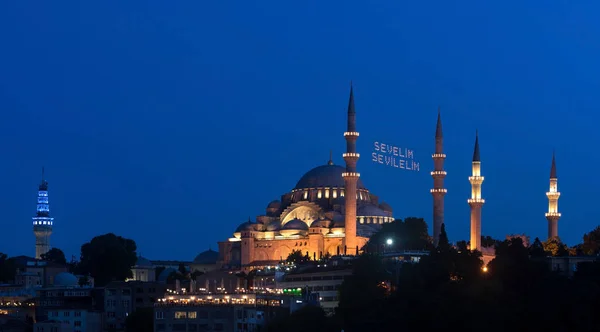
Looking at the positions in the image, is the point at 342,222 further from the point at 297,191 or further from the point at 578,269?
the point at 578,269

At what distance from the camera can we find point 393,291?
70.1 m

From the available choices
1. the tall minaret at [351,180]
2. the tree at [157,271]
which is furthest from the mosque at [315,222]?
the tree at [157,271]

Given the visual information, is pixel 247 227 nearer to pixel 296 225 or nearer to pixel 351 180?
pixel 296 225

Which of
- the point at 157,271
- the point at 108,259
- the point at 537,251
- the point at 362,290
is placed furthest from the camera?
the point at 157,271

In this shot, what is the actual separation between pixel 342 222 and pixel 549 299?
33.6 meters

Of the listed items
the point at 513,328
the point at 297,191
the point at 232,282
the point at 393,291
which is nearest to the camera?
the point at 513,328

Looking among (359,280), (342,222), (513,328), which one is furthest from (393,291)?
(342,222)

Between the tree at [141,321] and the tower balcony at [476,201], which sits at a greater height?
the tower balcony at [476,201]

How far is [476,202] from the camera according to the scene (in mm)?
83625

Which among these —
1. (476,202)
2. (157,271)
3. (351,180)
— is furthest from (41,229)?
(476,202)

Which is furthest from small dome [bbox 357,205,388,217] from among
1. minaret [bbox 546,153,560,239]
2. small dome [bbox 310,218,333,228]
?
minaret [bbox 546,153,560,239]

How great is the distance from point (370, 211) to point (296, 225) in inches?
216

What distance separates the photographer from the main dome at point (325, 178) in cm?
10173

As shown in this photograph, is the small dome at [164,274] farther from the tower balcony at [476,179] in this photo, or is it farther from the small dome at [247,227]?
the tower balcony at [476,179]
